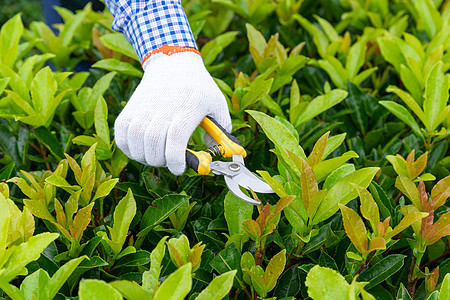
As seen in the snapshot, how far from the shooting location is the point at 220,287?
34.1 inches

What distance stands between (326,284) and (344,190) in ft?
0.92

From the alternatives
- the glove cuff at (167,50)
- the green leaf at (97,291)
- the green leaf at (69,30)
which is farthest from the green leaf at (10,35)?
the green leaf at (97,291)

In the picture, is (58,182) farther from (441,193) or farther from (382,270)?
(441,193)

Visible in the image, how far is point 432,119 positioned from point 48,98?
1249 mm

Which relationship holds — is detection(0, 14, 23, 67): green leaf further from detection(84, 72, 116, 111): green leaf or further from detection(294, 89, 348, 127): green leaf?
detection(294, 89, 348, 127): green leaf

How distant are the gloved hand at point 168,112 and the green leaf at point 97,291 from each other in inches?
18.3

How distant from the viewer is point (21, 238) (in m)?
1.04

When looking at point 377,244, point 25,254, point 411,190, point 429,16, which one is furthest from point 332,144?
point 429,16

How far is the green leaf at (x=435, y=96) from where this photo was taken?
141cm

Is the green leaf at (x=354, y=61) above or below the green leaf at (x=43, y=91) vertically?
above

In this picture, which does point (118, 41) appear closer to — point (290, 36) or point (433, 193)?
point (290, 36)

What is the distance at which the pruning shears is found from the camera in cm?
115

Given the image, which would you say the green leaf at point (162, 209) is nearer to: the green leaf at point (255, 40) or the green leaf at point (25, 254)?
the green leaf at point (25, 254)

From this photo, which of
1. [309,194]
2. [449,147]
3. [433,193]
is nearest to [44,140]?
[309,194]
